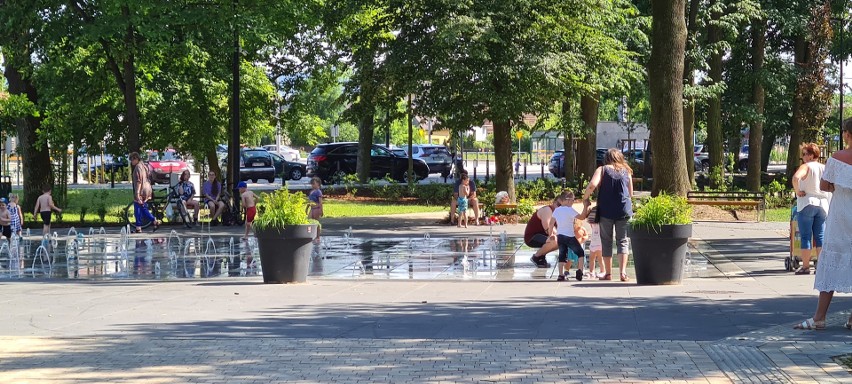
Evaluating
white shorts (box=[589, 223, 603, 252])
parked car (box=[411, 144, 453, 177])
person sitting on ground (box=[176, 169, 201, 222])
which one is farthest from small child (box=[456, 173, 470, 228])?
parked car (box=[411, 144, 453, 177])

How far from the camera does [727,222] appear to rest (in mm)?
24531

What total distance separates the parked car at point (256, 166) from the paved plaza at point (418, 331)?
36.8m

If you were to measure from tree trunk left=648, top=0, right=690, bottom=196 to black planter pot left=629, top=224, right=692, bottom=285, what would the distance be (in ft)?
39.8

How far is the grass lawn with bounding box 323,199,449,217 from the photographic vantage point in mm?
28692

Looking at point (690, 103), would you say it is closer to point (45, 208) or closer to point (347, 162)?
point (347, 162)

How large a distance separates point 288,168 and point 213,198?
2910 cm

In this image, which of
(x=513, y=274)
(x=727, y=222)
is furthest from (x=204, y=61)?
(x=513, y=274)

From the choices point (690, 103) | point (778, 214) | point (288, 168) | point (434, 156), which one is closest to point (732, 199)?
point (778, 214)

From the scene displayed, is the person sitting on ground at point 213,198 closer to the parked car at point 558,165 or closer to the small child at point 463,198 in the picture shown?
the small child at point 463,198

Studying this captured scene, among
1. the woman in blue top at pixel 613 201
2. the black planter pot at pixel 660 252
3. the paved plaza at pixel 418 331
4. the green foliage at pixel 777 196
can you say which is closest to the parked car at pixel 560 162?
the green foliage at pixel 777 196

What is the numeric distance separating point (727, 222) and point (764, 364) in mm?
16941

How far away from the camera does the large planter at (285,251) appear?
13477 millimetres

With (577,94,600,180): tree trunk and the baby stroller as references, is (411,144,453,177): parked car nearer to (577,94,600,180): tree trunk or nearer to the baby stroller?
(577,94,600,180): tree trunk

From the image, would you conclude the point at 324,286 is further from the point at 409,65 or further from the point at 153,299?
the point at 409,65
